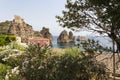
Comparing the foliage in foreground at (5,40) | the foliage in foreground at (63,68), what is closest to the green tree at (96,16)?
the foliage in foreground at (63,68)

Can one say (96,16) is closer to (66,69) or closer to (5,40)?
(66,69)

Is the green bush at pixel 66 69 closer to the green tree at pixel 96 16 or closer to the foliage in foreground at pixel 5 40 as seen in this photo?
the green tree at pixel 96 16

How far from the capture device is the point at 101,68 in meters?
7.55

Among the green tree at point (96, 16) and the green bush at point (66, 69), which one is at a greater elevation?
the green tree at point (96, 16)

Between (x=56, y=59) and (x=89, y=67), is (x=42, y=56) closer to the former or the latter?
(x=56, y=59)

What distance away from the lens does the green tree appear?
6246 millimetres

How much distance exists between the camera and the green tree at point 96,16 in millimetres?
6246

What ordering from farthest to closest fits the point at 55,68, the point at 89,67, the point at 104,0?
the point at 55,68 < the point at 89,67 < the point at 104,0

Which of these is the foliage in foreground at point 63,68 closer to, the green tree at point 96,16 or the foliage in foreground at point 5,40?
the green tree at point 96,16

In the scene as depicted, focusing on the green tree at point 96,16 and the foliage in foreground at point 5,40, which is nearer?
the green tree at point 96,16

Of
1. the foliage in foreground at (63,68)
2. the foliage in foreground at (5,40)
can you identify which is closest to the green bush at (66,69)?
the foliage in foreground at (63,68)

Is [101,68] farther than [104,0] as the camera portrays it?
Yes

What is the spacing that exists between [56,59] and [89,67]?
3.82ft

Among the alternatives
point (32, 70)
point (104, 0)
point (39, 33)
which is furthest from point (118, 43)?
point (39, 33)
